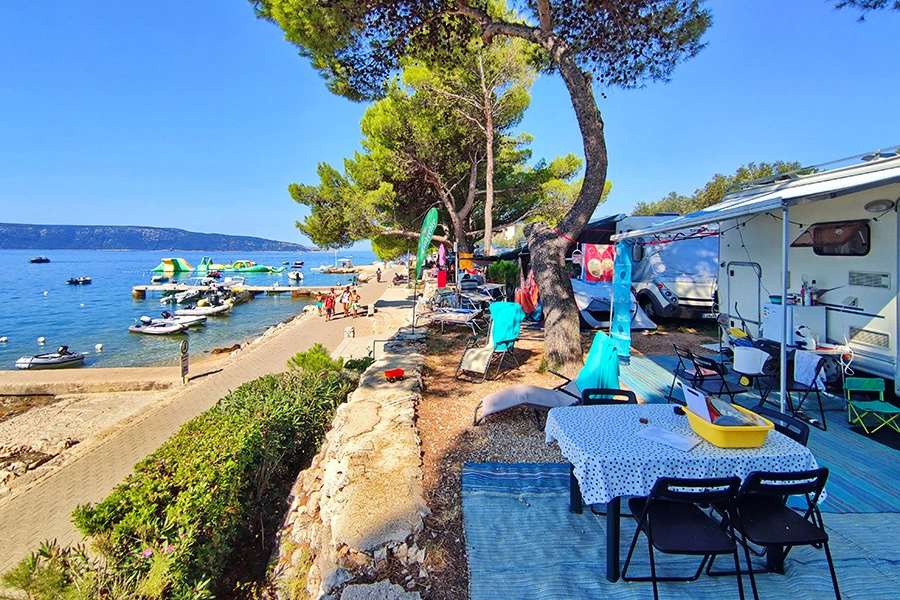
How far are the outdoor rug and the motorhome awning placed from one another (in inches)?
97.8

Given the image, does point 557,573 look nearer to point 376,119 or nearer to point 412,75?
point 412,75

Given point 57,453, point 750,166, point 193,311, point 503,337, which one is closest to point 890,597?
point 503,337

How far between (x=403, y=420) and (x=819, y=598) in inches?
117

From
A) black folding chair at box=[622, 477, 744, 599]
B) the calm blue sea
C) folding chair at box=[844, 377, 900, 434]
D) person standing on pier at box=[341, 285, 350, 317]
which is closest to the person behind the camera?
black folding chair at box=[622, 477, 744, 599]

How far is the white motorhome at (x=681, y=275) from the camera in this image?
31.1ft

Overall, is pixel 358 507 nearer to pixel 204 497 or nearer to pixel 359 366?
pixel 204 497

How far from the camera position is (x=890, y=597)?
2086mm

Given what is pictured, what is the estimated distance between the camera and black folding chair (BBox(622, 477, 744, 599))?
1.87 m

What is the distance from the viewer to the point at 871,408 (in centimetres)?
388

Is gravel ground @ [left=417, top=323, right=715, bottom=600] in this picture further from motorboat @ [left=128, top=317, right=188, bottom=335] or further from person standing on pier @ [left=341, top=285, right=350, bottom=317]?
motorboat @ [left=128, top=317, right=188, bottom=335]

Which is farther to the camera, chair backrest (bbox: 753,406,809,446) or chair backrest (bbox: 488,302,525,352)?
chair backrest (bbox: 488,302,525,352)

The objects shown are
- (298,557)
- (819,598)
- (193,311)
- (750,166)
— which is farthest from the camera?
(750,166)

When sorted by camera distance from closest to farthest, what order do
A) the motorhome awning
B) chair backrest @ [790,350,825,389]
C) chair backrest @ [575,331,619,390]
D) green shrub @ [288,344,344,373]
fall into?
1. the motorhome awning
2. chair backrest @ [575,331,619,390]
3. chair backrest @ [790,350,825,389]
4. green shrub @ [288,344,344,373]

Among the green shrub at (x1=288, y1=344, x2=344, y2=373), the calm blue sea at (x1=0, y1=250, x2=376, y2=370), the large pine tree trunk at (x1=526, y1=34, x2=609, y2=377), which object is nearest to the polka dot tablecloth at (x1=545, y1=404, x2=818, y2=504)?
the large pine tree trunk at (x1=526, y1=34, x2=609, y2=377)
